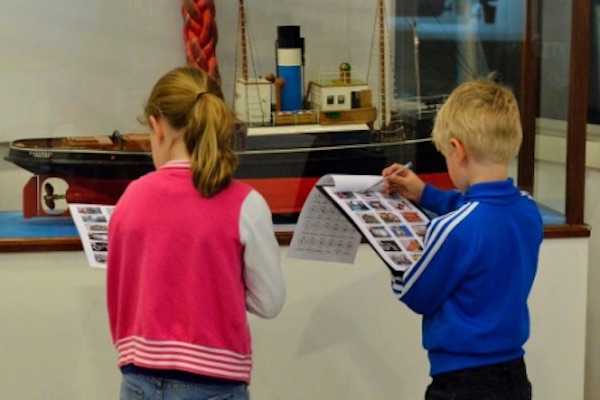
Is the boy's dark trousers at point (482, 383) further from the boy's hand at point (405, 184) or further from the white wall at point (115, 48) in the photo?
the white wall at point (115, 48)

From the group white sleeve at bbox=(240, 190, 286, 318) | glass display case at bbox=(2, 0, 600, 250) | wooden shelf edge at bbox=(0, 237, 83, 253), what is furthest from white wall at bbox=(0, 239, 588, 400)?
white sleeve at bbox=(240, 190, 286, 318)

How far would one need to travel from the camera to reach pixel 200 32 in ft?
8.11

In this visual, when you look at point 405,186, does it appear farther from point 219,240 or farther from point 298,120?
point 298,120

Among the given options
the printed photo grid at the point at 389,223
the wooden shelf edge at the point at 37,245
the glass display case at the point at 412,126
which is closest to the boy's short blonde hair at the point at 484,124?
the printed photo grid at the point at 389,223

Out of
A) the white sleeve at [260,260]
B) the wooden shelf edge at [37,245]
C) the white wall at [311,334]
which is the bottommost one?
the white wall at [311,334]

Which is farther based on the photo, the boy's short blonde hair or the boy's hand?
the boy's hand

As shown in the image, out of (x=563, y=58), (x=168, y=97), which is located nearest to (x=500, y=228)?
(x=168, y=97)

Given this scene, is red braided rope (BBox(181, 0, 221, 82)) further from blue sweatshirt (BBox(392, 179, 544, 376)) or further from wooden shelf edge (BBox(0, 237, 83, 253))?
blue sweatshirt (BBox(392, 179, 544, 376))

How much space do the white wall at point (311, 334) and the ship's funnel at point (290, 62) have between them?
1.39 feet

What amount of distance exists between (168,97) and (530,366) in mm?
1245

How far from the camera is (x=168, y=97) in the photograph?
146 centimetres

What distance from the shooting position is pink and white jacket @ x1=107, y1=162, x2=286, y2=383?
55.5 inches

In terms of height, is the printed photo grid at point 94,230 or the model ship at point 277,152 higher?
the model ship at point 277,152

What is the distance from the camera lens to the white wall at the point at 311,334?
7.09 ft
